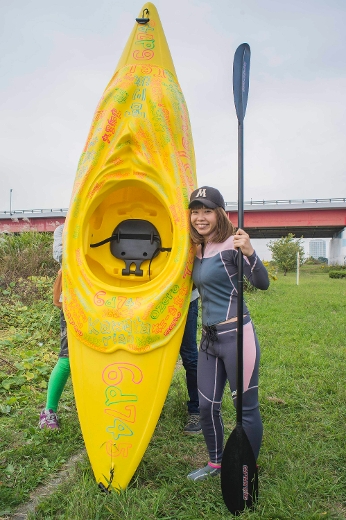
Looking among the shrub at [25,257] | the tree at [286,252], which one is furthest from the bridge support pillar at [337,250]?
the shrub at [25,257]

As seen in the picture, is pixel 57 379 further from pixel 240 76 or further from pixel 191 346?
pixel 240 76

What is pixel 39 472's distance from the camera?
217cm

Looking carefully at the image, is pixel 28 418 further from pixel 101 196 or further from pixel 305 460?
pixel 305 460

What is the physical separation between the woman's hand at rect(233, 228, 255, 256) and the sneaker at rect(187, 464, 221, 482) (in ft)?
3.68

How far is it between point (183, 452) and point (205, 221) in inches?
53.5

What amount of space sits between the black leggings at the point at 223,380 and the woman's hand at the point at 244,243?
1.17ft

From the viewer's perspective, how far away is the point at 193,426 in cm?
268

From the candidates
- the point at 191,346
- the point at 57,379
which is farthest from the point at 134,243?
the point at 57,379

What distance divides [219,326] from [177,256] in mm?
464

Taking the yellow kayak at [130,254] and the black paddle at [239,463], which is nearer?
the black paddle at [239,463]

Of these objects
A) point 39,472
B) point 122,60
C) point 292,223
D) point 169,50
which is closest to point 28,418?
point 39,472

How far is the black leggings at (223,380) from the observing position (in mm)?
1970

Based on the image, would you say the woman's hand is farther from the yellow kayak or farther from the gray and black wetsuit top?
the yellow kayak

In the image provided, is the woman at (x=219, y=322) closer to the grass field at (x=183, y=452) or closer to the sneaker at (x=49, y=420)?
the grass field at (x=183, y=452)
